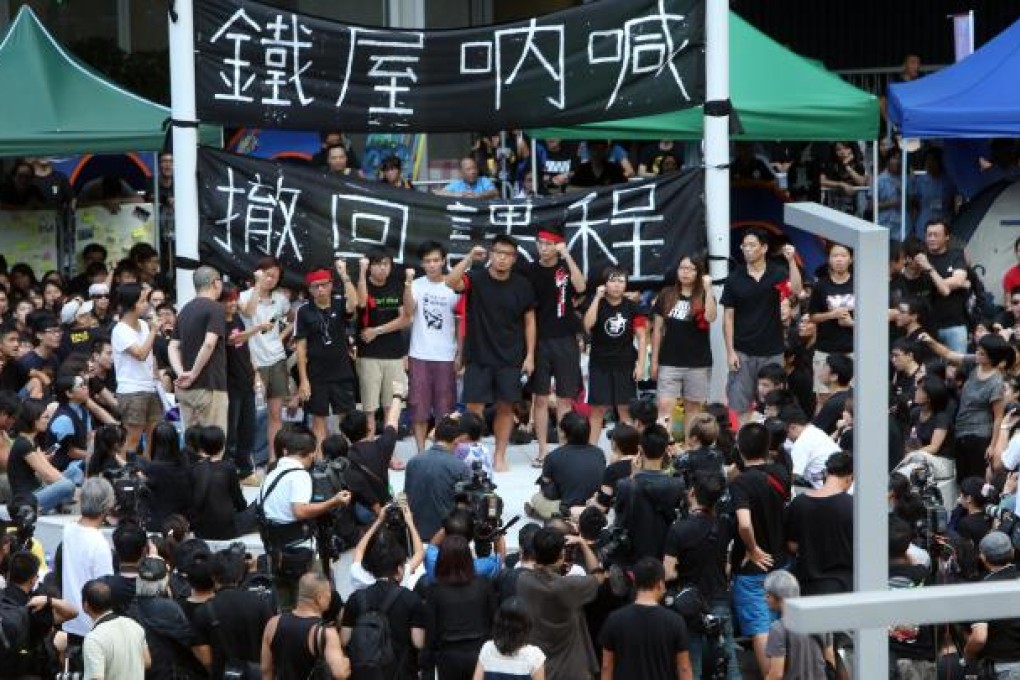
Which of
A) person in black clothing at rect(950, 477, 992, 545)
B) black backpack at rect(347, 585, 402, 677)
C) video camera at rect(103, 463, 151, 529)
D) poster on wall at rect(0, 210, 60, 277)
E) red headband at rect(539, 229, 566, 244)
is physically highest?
red headband at rect(539, 229, 566, 244)

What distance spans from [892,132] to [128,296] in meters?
12.1

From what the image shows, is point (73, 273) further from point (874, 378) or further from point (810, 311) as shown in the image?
point (874, 378)

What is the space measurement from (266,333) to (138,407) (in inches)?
38.4

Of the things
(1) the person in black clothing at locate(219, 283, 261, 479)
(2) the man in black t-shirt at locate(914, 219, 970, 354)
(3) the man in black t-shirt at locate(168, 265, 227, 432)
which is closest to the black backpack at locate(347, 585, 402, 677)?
(3) the man in black t-shirt at locate(168, 265, 227, 432)

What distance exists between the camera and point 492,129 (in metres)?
13.1

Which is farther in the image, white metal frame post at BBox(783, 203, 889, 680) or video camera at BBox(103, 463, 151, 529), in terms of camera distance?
video camera at BBox(103, 463, 151, 529)

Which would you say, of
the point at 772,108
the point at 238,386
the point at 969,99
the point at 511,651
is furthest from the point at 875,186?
the point at 511,651

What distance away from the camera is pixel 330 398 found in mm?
12422

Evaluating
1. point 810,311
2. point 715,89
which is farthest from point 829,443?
point 715,89

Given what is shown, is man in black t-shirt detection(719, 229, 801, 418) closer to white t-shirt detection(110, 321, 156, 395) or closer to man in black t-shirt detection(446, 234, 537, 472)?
man in black t-shirt detection(446, 234, 537, 472)

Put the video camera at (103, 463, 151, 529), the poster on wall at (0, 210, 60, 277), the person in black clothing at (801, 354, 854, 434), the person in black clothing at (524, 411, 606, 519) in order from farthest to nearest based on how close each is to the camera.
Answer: the poster on wall at (0, 210, 60, 277) < the person in black clothing at (801, 354, 854, 434) < the person in black clothing at (524, 411, 606, 519) < the video camera at (103, 463, 151, 529)

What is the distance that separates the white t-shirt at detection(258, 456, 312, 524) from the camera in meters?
9.52

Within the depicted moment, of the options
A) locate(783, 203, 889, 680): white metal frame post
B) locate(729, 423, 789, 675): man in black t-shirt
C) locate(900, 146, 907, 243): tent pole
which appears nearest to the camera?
locate(783, 203, 889, 680): white metal frame post

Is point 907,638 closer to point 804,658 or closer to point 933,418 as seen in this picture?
point 804,658
